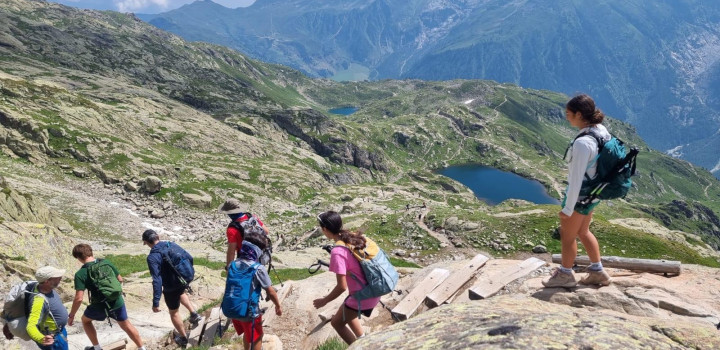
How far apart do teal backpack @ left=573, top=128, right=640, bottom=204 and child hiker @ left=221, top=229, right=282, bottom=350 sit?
26.7 ft

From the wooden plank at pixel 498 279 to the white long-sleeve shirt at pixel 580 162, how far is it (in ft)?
13.2

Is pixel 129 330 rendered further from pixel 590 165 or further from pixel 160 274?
pixel 590 165

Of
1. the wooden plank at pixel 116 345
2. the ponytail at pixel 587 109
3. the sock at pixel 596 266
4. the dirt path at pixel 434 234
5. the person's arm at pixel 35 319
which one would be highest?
the ponytail at pixel 587 109

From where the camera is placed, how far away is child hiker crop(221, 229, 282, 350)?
8.91m

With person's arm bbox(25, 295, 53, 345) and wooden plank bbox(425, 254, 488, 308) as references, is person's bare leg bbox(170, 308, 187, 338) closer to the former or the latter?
person's arm bbox(25, 295, 53, 345)

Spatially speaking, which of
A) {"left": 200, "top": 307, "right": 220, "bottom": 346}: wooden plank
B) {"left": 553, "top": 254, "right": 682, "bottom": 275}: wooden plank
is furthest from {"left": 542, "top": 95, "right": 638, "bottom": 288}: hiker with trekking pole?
{"left": 200, "top": 307, "right": 220, "bottom": 346}: wooden plank

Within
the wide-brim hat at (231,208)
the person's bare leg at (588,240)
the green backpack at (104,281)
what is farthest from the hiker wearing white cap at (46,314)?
the person's bare leg at (588,240)

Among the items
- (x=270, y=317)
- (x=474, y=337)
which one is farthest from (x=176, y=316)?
(x=474, y=337)

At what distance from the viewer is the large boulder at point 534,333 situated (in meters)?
5.84

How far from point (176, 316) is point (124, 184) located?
4901 cm

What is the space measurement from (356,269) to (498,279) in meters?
5.87

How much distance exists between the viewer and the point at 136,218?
43875 millimetres

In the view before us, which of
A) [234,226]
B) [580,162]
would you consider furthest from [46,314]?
[580,162]

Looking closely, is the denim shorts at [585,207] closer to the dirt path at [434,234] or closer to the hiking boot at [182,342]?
the hiking boot at [182,342]
